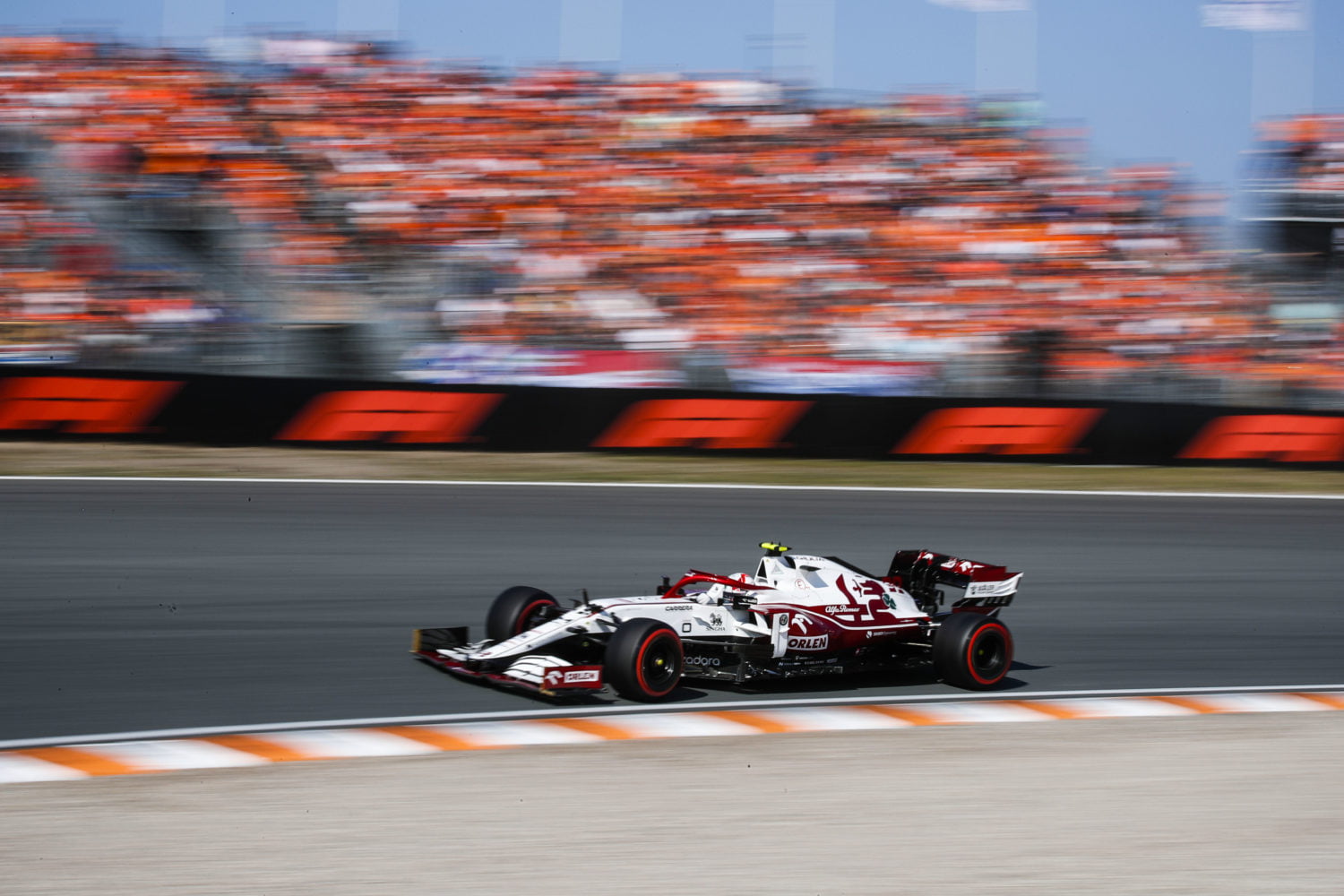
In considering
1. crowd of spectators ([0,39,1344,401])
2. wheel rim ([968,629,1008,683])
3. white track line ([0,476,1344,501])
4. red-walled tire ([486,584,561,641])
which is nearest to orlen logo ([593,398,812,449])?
crowd of spectators ([0,39,1344,401])

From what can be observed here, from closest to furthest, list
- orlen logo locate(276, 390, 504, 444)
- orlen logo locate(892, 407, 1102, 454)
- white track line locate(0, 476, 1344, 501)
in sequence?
white track line locate(0, 476, 1344, 501), orlen logo locate(276, 390, 504, 444), orlen logo locate(892, 407, 1102, 454)

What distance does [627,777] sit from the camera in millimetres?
5488

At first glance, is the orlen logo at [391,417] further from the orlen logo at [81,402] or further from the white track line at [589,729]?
the white track line at [589,729]

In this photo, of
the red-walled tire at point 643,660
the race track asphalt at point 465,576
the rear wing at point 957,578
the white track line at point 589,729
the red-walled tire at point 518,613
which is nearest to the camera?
the white track line at point 589,729

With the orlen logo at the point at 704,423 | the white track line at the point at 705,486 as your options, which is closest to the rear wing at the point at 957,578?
the white track line at the point at 705,486

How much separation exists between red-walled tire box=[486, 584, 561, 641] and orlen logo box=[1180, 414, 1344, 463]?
959cm

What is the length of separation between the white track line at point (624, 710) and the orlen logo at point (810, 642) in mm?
251

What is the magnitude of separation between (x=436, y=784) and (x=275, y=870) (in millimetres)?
1052

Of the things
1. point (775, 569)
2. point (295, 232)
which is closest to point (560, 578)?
point (775, 569)

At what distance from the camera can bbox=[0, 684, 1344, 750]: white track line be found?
5.88 meters

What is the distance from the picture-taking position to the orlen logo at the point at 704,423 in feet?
46.6

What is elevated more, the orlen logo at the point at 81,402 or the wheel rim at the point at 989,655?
the orlen logo at the point at 81,402

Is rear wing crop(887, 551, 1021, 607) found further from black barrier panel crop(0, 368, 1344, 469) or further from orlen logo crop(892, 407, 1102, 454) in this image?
orlen logo crop(892, 407, 1102, 454)

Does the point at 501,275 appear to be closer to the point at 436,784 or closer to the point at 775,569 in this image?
the point at 775,569
